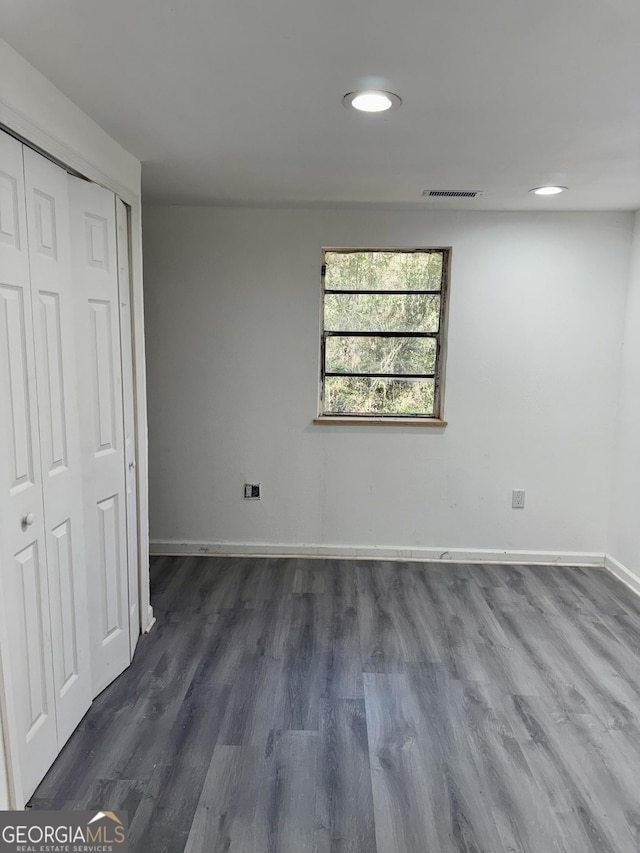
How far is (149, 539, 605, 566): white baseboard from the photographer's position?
3.66 meters

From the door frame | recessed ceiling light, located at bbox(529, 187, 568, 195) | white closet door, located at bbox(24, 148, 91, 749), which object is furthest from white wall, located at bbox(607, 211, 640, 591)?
white closet door, located at bbox(24, 148, 91, 749)

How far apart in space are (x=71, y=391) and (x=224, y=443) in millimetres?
1725

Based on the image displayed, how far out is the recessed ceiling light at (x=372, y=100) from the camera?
66.9 inches

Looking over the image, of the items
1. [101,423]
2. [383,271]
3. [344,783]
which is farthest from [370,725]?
[383,271]

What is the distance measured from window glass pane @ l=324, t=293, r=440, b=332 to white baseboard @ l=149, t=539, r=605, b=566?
155cm

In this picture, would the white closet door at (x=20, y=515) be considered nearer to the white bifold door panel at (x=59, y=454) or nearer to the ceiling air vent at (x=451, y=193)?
the white bifold door panel at (x=59, y=454)

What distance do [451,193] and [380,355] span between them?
1.10 metres

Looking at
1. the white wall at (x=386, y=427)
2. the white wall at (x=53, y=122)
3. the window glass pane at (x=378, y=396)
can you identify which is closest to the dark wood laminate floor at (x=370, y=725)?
the white wall at (x=386, y=427)

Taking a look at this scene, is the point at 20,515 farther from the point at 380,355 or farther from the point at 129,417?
the point at 380,355

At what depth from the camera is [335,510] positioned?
3.67 meters

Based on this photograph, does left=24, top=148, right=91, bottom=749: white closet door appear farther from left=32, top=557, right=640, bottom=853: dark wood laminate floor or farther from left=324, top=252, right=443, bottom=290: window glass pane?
A: left=324, top=252, right=443, bottom=290: window glass pane

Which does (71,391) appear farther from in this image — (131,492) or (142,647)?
(142,647)

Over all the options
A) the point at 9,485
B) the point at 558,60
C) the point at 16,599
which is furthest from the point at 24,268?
the point at 558,60

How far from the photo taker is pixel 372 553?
12.1 feet
